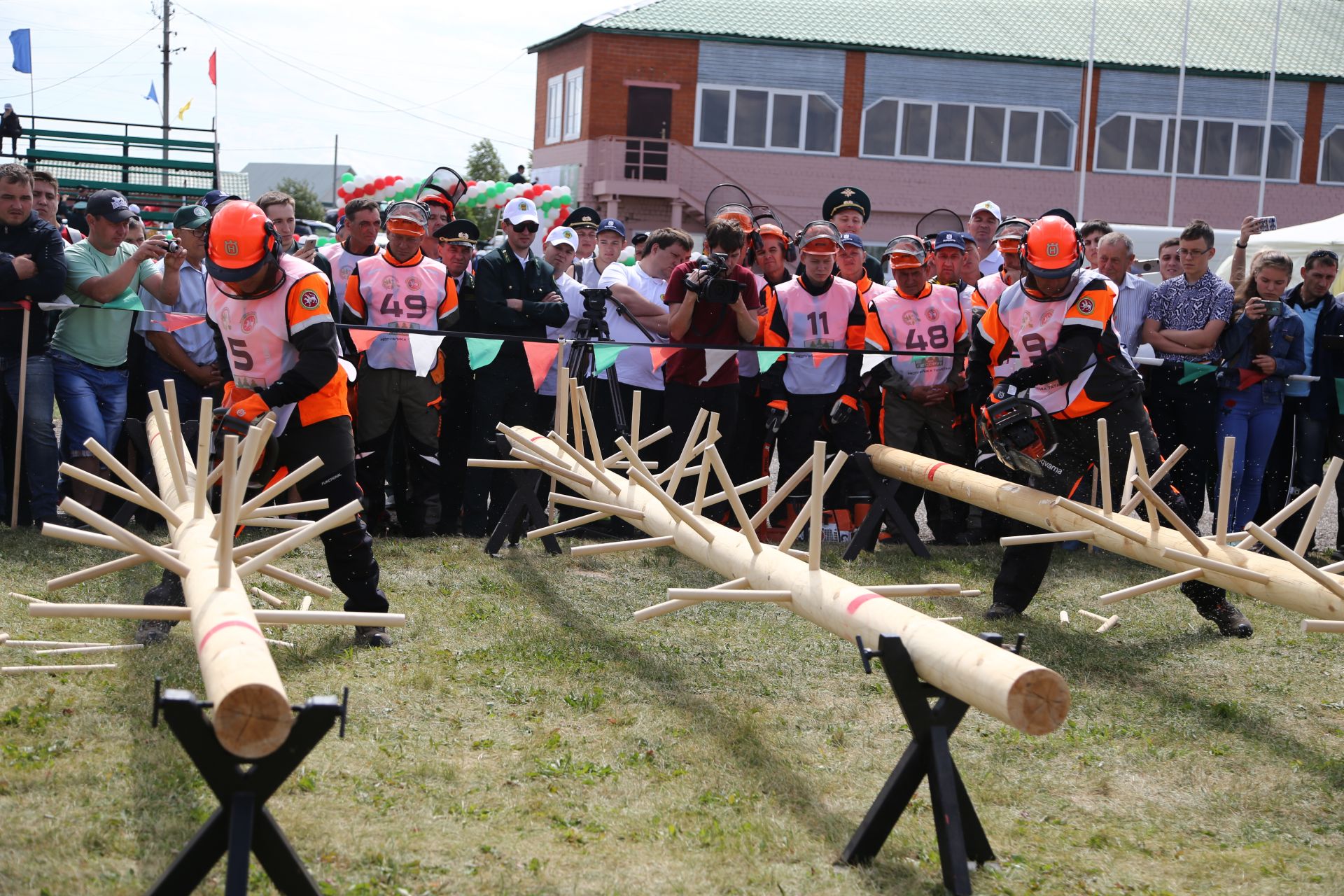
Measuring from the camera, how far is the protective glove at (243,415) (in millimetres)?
5344

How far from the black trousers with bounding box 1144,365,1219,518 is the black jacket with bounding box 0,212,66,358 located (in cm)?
691

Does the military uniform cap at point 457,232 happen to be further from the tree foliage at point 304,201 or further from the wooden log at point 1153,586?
the tree foliage at point 304,201

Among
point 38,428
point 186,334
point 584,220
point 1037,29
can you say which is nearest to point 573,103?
point 1037,29

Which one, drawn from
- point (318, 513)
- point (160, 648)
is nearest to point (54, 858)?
point (160, 648)

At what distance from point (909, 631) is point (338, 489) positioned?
2.88 metres

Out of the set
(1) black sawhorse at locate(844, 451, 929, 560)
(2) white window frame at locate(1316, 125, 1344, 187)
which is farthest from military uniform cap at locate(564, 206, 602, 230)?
(2) white window frame at locate(1316, 125, 1344, 187)

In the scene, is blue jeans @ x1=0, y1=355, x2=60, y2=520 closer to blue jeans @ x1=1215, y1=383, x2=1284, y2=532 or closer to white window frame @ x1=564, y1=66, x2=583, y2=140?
blue jeans @ x1=1215, y1=383, x2=1284, y2=532

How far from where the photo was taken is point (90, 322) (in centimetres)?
795

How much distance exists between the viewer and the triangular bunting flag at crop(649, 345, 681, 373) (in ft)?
27.9

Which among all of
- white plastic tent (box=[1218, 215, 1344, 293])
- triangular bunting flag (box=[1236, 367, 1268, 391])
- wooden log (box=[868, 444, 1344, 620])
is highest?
white plastic tent (box=[1218, 215, 1344, 293])

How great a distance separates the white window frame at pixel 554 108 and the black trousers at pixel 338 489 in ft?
92.4

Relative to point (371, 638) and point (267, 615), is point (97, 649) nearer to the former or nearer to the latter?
point (371, 638)

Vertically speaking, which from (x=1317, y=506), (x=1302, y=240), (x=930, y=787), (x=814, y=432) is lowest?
(x=930, y=787)

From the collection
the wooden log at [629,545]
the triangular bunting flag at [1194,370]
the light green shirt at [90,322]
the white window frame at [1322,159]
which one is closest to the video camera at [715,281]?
the wooden log at [629,545]
